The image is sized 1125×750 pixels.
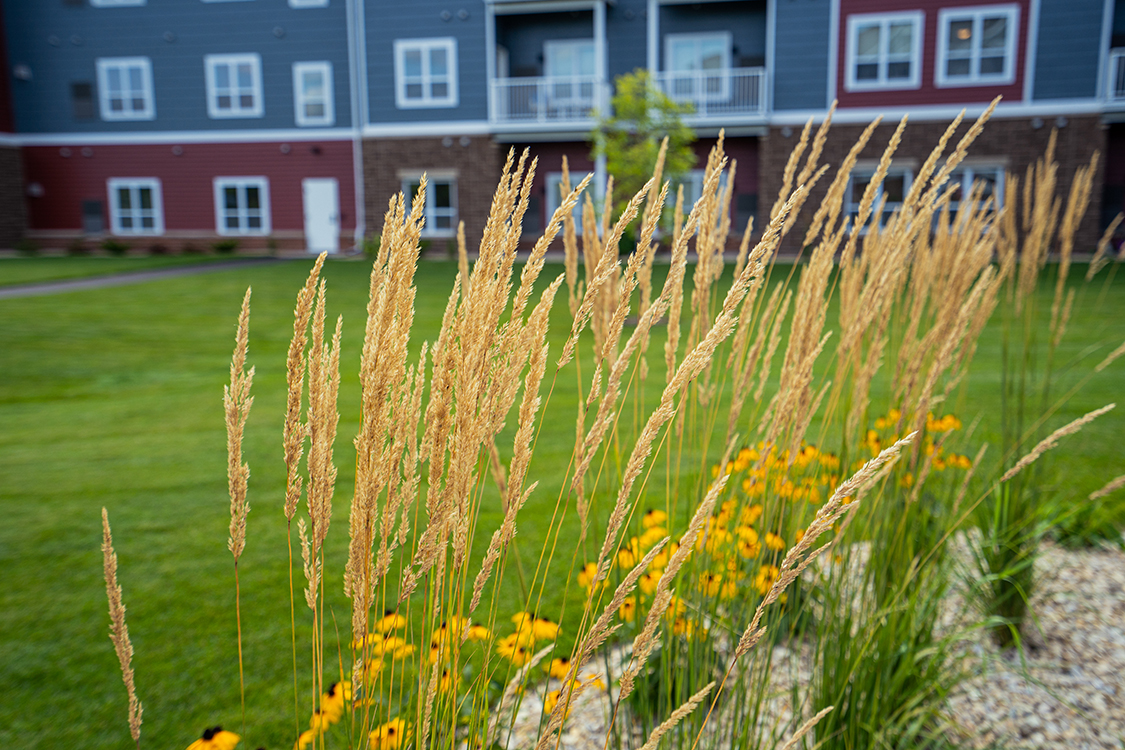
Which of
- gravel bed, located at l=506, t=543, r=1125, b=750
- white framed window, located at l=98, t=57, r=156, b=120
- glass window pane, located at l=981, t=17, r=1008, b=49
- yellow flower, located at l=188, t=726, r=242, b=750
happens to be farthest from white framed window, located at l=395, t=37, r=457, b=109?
yellow flower, located at l=188, t=726, r=242, b=750

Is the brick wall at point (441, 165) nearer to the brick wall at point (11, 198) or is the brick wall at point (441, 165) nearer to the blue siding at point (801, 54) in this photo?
the blue siding at point (801, 54)

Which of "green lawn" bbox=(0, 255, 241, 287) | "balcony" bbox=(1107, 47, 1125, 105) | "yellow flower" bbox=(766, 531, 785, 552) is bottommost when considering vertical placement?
"green lawn" bbox=(0, 255, 241, 287)

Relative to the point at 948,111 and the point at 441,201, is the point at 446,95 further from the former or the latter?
the point at 948,111

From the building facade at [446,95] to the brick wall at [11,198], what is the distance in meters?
0.07

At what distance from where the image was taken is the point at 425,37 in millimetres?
20328

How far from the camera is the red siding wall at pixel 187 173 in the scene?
21797 millimetres

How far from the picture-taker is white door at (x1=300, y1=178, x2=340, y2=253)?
21.8m

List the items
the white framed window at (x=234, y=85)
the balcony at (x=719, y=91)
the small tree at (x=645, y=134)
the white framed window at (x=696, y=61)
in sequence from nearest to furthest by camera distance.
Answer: the small tree at (x=645, y=134) → the balcony at (x=719, y=91) → the white framed window at (x=696, y=61) → the white framed window at (x=234, y=85)

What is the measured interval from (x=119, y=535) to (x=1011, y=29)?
2007 cm

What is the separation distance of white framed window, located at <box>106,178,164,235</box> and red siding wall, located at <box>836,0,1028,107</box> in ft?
60.9

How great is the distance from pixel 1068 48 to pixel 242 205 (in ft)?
68.3

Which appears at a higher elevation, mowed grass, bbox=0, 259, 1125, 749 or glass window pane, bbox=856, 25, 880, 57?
glass window pane, bbox=856, 25, 880, 57

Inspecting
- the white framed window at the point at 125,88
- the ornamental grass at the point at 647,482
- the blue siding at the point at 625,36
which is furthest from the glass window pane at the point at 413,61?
the ornamental grass at the point at 647,482

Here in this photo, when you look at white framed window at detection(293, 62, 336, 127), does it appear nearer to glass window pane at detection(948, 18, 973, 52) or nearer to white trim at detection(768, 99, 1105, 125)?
white trim at detection(768, 99, 1105, 125)
